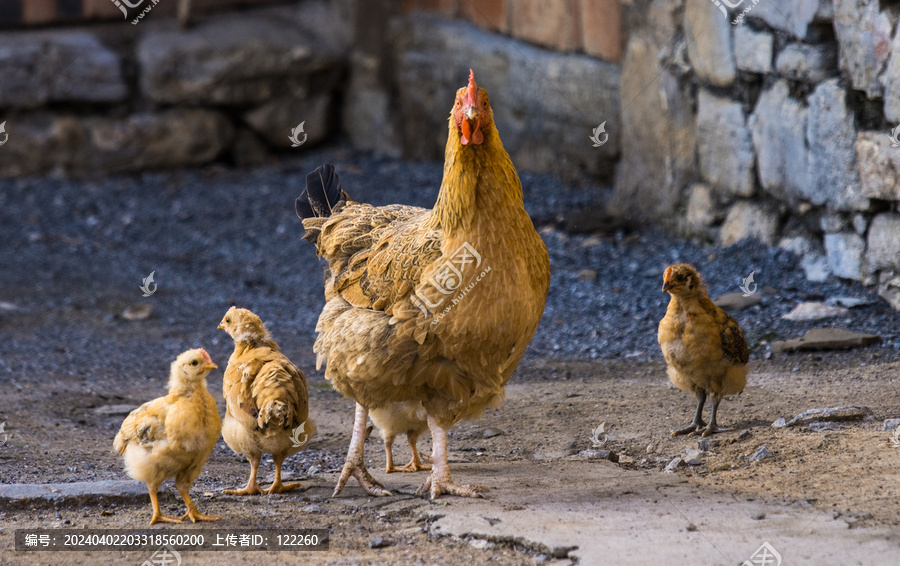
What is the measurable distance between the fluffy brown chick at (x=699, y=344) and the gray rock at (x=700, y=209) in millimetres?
3012

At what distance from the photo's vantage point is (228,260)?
8.84m

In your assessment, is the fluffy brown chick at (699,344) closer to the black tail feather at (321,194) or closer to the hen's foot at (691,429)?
the hen's foot at (691,429)

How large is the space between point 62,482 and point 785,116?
5.23m

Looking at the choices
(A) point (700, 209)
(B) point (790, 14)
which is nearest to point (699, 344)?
(B) point (790, 14)

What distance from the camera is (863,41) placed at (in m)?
5.68

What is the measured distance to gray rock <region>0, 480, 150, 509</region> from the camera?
404 cm

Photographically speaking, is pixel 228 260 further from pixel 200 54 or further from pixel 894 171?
pixel 894 171

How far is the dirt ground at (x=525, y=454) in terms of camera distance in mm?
3539

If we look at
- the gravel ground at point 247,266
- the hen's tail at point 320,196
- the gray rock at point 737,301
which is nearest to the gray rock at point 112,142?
the gravel ground at point 247,266

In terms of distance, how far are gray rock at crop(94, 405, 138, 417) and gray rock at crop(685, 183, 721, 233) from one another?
4652mm

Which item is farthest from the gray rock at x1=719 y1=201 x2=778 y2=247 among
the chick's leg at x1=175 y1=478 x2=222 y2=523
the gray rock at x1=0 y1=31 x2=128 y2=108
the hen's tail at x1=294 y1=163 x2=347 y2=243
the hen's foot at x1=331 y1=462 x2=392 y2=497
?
the gray rock at x1=0 y1=31 x2=128 y2=108

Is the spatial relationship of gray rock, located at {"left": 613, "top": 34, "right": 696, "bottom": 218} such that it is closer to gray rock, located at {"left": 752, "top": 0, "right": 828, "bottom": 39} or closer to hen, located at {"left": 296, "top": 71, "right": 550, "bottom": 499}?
gray rock, located at {"left": 752, "top": 0, "right": 828, "bottom": 39}

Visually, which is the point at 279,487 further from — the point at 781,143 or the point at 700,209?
the point at 700,209

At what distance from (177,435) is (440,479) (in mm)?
1125
